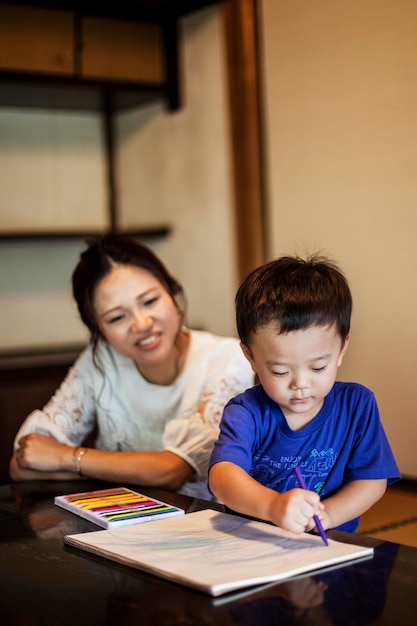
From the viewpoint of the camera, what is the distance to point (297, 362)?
4.51 feet

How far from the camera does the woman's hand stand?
6.57 ft

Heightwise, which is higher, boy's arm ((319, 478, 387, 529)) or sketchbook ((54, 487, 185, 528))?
boy's arm ((319, 478, 387, 529))

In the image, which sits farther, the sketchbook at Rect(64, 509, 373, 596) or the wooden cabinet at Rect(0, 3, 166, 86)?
the wooden cabinet at Rect(0, 3, 166, 86)

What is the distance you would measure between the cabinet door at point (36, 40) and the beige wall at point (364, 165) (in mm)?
1021

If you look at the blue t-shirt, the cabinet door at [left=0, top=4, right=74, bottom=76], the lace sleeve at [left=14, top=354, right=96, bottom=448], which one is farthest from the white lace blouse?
the cabinet door at [left=0, top=4, right=74, bottom=76]

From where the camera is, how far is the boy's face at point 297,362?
1.38m

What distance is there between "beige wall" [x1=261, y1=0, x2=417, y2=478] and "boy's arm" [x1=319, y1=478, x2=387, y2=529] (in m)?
0.98

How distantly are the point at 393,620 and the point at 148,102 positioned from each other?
3362mm

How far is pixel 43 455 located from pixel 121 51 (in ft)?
7.57

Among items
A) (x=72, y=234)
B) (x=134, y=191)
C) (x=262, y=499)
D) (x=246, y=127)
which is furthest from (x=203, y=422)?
(x=134, y=191)

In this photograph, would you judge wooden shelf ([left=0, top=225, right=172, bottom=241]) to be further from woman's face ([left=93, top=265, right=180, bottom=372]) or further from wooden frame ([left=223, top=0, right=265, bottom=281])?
woman's face ([left=93, top=265, right=180, bottom=372])

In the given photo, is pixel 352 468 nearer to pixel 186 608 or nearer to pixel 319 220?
pixel 186 608

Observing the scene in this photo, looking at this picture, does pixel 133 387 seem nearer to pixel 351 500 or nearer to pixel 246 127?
pixel 351 500

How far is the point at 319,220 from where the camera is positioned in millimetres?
2885
